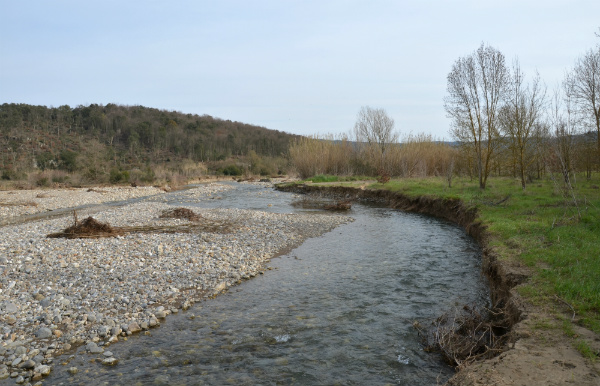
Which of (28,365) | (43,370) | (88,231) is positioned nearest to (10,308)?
(28,365)

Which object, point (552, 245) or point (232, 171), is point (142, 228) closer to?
point (552, 245)

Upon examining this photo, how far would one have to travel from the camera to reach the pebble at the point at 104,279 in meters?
5.78

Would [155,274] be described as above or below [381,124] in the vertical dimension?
below

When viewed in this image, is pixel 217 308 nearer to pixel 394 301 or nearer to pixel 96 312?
pixel 96 312

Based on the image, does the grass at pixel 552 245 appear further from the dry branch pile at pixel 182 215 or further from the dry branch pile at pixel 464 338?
the dry branch pile at pixel 182 215

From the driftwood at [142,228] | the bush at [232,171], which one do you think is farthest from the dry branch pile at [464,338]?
the bush at [232,171]

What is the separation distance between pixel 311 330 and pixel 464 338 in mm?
2434

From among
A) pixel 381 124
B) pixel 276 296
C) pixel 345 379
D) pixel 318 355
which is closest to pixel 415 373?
pixel 345 379

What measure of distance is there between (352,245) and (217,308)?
671 centimetres

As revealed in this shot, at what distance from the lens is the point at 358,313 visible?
22.9ft

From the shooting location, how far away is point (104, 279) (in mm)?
8375

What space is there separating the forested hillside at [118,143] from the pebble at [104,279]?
3736cm

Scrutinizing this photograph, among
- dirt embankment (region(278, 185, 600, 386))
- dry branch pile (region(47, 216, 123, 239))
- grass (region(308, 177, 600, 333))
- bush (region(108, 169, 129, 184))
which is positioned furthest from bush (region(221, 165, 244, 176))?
dirt embankment (region(278, 185, 600, 386))

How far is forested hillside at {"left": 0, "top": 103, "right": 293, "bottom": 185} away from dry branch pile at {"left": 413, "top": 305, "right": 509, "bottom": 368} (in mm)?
46773
